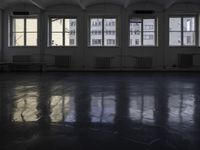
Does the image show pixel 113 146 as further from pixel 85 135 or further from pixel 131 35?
pixel 131 35

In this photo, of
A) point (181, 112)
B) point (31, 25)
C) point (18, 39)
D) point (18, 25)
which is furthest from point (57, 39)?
point (181, 112)

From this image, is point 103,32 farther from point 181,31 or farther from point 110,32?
point 181,31

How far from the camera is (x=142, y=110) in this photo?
4270 mm

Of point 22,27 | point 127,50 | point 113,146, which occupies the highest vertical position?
point 22,27

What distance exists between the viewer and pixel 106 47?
16422mm

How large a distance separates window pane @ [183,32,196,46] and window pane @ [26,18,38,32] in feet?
29.2

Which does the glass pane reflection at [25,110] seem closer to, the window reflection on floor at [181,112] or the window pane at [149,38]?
the window reflection on floor at [181,112]

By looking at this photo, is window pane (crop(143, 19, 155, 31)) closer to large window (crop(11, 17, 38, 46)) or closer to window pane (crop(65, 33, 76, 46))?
window pane (crop(65, 33, 76, 46))

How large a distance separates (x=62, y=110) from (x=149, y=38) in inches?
514

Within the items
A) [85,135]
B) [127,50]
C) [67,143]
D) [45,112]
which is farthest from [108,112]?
[127,50]

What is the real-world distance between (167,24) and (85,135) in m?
14.4

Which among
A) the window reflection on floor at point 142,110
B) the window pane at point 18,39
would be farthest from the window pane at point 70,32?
the window reflection on floor at point 142,110

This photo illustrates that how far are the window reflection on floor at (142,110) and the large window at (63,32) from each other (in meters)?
11.8

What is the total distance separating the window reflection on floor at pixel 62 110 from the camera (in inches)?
143
